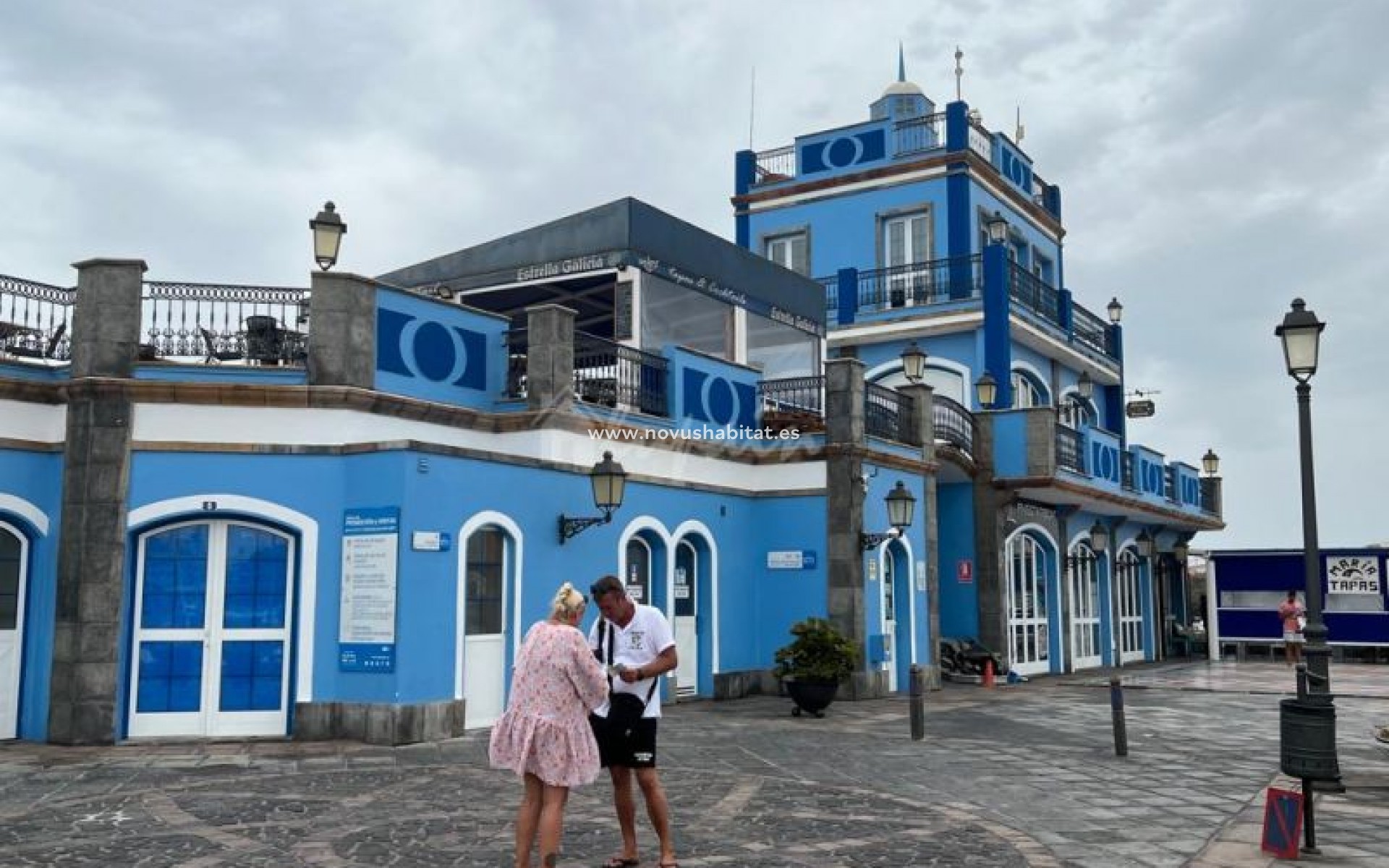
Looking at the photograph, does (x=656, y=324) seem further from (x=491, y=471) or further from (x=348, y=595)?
(x=348, y=595)

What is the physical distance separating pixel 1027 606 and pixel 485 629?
525 inches

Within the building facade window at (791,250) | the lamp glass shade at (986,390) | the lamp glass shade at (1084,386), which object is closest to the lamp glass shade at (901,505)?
the lamp glass shade at (986,390)

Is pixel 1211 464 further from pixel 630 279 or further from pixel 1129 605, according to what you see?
pixel 630 279

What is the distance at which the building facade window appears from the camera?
27547mm

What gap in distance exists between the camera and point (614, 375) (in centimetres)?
1625

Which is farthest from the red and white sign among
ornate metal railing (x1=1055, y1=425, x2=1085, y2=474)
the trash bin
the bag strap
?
the bag strap

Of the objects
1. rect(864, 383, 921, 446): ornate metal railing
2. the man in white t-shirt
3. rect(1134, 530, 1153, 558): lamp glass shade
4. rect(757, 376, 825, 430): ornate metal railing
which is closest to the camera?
the man in white t-shirt

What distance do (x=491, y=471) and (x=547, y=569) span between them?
1574 millimetres

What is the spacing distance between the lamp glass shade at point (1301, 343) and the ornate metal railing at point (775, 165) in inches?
783

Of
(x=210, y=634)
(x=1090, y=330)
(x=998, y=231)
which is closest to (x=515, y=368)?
(x=210, y=634)

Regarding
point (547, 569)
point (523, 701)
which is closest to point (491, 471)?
point (547, 569)

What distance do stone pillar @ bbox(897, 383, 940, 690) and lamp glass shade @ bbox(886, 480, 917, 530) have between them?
299 cm

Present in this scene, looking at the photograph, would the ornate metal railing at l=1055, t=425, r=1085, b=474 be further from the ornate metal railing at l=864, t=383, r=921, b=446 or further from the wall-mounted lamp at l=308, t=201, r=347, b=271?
the wall-mounted lamp at l=308, t=201, r=347, b=271

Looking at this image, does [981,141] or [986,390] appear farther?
[981,141]
